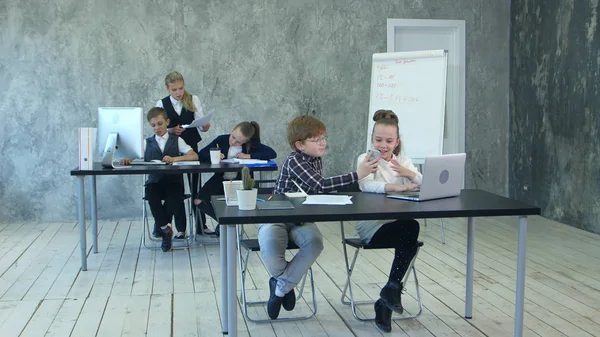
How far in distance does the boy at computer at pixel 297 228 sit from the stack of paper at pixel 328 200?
21 centimetres

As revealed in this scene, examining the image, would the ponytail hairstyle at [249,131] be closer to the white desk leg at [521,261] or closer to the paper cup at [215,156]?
the paper cup at [215,156]

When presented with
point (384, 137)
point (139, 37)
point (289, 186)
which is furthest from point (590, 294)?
point (139, 37)

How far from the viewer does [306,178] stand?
3.44 metres

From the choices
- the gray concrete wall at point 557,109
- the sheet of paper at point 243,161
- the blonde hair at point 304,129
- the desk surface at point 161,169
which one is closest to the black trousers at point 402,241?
the blonde hair at point 304,129

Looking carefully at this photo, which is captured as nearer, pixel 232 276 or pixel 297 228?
pixel 232 276

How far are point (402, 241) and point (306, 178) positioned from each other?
0.59 metres

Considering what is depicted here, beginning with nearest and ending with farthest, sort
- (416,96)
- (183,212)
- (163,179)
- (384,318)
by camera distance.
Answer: (384,318), (163,179), (183,212), (416,96)

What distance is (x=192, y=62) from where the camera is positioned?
6.68m

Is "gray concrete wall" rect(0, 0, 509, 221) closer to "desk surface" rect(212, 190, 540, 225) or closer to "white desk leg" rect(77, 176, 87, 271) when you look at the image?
"white desk leg" rect(77, 176, 87, 271)

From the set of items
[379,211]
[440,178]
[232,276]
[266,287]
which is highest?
[440,178]

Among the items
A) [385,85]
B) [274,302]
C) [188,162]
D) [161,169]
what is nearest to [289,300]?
[274,302]

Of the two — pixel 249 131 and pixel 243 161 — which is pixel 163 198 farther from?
pixel 249 131

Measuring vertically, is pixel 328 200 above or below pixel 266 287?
above

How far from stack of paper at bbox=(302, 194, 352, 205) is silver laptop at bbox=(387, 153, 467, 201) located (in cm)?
29
